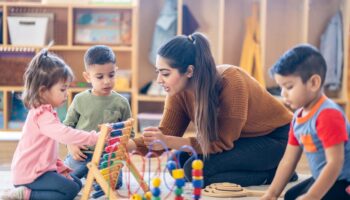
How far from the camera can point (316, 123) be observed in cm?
175

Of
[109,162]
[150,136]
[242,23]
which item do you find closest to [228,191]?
[150,136]

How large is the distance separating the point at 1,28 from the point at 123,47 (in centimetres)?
86

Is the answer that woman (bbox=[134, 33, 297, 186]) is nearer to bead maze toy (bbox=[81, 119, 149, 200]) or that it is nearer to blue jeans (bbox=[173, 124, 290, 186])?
blue jeans (bbox=[173, 124, 290, 186])

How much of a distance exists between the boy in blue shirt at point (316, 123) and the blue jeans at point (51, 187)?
2.84ft

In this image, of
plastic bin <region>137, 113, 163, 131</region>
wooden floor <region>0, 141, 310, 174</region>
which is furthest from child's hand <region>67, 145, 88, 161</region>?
plastic bin <region>137, 113, 163, 131</region>

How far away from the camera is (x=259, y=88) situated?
8.11ft

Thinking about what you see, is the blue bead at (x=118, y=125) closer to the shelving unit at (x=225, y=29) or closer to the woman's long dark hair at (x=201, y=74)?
the woman's long dark hair at (x=201, y=74)

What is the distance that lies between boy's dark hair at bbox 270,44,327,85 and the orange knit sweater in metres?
0.57

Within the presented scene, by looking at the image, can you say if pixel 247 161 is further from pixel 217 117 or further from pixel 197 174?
pixel 197 174

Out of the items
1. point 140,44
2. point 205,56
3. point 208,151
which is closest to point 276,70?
point 205,56

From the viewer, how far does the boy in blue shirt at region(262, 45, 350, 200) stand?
66.6 inches

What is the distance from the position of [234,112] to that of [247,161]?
285 millimetres

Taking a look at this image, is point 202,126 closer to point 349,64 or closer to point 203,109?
point 203,109

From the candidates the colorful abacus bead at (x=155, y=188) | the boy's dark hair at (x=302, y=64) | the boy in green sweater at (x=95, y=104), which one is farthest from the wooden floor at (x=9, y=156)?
the colorful abacus bead at (x=155, y=188)
